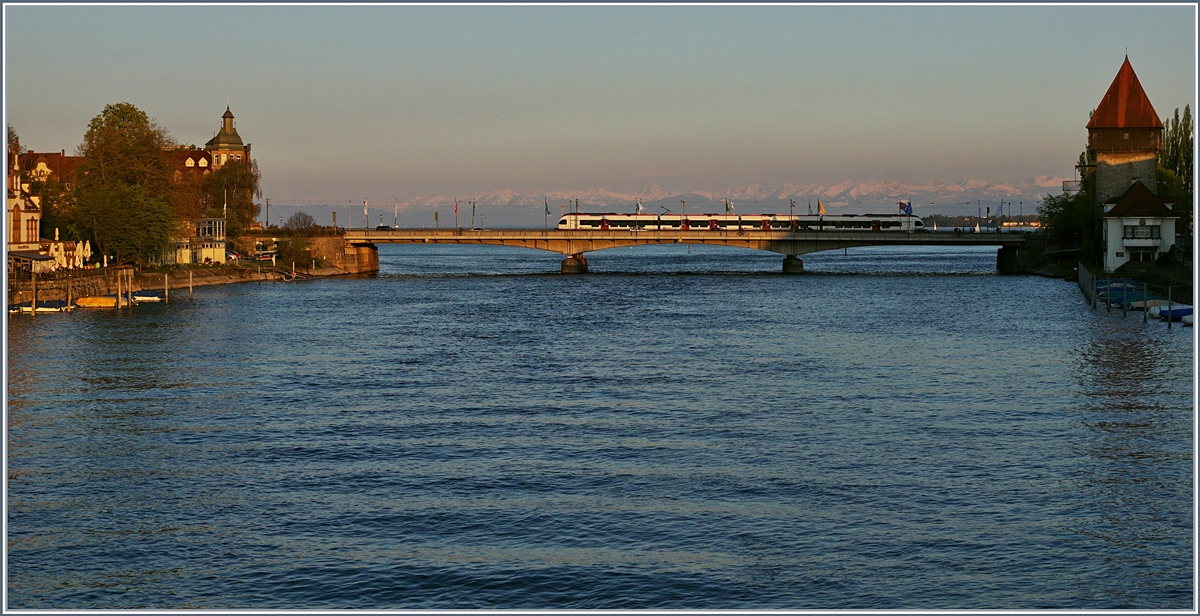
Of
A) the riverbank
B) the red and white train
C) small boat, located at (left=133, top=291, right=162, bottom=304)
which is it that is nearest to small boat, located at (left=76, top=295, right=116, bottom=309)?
the riverbank

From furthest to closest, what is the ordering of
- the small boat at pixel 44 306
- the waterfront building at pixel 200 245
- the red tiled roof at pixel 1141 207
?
1. the waterfront building at pixel 200 245
2. the red tiled roof at pixel 1141 207
3. the small boat at pixel 44 306

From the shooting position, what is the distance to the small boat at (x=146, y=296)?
103m

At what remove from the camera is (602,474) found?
3438 centimetres

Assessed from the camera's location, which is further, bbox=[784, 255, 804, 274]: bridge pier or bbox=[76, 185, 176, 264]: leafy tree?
bbox=[784, 255, 804, 274]: bridge pier

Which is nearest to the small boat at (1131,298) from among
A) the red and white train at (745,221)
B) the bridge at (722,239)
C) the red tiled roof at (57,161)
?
the bridge at (722,239)

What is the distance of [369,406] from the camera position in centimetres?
4678

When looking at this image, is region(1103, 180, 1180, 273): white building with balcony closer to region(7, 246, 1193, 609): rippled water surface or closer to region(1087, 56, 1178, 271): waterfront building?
region(1087, 56, 1178, 271): waterfront building

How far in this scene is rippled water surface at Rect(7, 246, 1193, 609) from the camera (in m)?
25.7

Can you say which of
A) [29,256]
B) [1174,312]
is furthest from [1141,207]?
[29,256]

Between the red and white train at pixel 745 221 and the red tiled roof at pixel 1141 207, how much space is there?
67.1m

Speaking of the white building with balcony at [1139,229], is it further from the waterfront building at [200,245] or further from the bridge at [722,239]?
the waterfront building at [200,245]

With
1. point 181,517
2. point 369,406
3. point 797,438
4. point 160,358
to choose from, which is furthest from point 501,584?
point 160,358

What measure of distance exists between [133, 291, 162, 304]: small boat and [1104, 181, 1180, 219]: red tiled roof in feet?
259

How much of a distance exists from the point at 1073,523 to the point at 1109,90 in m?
112
